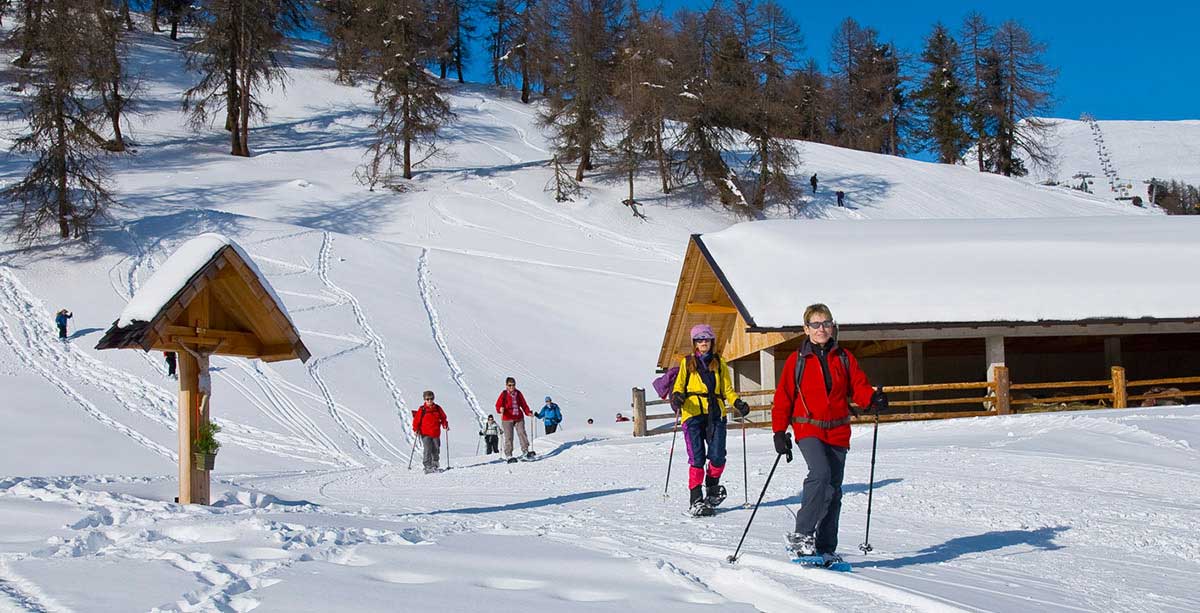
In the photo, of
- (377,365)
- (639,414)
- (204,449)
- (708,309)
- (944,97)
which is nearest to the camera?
(204,449)

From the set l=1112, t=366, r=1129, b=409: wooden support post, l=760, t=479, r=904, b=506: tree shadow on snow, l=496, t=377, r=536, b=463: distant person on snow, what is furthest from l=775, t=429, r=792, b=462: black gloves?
l=1112, t=366, r=1129, b=409: wooden support post

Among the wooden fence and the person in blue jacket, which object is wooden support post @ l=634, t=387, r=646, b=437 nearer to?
the wooden fence

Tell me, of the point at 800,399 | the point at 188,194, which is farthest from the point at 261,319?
the point at 188,194

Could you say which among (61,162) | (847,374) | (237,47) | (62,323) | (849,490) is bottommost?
(849,490)

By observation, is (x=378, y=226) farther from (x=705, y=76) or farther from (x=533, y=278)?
(x=705, y=76)

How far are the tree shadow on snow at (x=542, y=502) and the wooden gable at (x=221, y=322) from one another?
2264 millimetres

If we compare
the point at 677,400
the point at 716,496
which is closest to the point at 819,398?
the point at 677,400

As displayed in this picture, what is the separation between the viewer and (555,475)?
15.2 m

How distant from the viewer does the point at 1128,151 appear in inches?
4304

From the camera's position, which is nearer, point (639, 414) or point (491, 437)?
point (639, 414)

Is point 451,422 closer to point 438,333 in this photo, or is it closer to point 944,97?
point 438,333

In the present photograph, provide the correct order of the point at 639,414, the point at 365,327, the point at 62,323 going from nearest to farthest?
1. the point at 639,414
2. the point at 62,323
3. the point at 365,327

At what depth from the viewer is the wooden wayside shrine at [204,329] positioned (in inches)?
372

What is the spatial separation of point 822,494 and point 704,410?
10.7 ft
